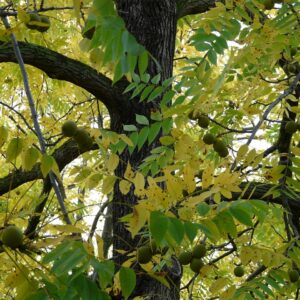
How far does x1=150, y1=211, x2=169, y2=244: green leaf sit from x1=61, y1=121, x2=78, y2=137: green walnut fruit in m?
0.62

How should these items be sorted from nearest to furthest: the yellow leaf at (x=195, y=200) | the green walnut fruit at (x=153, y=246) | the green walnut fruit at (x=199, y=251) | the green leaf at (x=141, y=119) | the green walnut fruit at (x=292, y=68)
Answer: the yellow leaf at (x=195, y=200)
the green walnut fruit at (x=153, y=246)
the green walnut fruit at (x=199, y=251)
the green leaf at (x=141, y=119)
the green walnut fruit at (x=292, y=68)

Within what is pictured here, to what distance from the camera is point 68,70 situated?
311cm

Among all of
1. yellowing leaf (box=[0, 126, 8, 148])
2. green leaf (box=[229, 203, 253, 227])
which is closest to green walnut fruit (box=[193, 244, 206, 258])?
green leaf (box=[229, 203, 253, 227])

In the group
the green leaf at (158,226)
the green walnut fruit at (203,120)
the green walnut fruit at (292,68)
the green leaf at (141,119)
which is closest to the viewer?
the green leaf at (158,226)

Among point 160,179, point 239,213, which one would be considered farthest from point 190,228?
point 160,179

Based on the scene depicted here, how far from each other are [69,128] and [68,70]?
3.52 feet

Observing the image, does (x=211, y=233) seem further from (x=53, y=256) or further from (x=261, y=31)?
(x=261, y=31)

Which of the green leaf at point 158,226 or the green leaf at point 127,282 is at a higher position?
the green leaf at point 158,226

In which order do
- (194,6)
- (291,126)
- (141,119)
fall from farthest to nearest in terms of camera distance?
1. (194,6)
2. (291,126)
3. (141,119)

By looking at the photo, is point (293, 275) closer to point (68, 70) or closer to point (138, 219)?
point (138, 219)

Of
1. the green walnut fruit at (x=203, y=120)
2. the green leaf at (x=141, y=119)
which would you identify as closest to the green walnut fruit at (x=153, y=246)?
the green leaf at (x=141, y=119)

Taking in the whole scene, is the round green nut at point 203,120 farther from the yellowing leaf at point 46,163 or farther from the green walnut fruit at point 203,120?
the yellowing leaf at point 46,163

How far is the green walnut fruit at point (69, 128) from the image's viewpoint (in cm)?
209

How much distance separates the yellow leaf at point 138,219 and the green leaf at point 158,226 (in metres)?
0.07
